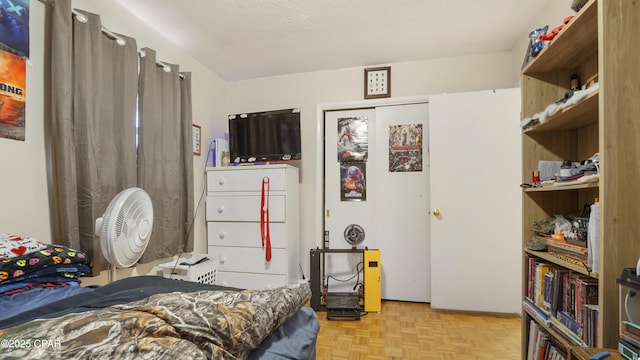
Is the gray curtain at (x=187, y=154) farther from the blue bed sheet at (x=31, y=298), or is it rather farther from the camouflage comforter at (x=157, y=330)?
the camouflage comforter at (x=157, y=330)

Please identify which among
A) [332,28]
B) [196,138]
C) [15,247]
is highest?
[332,28]

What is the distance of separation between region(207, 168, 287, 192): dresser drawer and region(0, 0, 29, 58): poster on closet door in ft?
4.86

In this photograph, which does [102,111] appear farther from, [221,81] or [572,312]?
[572,312]

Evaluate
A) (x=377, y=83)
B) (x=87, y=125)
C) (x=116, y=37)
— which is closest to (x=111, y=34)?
(x=116, y=37)

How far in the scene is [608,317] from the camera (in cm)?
92

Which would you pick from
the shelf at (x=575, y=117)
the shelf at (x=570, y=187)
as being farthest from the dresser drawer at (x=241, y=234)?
the shelf at (x=575, y=117)

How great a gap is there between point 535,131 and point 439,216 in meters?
1.14

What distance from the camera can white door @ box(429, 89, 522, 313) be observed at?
2350 mm

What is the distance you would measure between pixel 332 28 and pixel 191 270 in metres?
2.15

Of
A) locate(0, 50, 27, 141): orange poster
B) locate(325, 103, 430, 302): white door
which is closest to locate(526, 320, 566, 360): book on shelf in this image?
locate(325, 103, 430, 302): white door

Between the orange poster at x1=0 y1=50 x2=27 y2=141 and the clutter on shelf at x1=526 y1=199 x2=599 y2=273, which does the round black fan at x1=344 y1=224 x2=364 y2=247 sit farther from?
the orange poster at x1=0 y1=50 x2=27 y2=141

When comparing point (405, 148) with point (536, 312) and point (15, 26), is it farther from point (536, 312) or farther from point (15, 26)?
point (15, 26)

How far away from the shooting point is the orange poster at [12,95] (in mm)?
1331

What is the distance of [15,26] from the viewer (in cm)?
137
